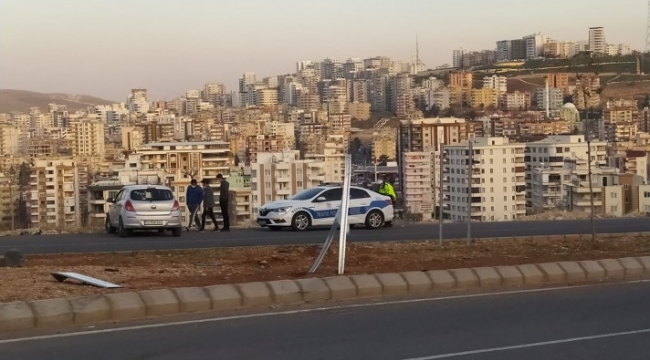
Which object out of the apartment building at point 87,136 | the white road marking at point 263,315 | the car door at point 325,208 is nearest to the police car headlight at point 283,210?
the car door at point 325,208

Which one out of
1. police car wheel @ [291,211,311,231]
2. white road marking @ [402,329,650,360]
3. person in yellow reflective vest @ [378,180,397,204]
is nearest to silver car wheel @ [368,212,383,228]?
person in yellow reflective vest @ [378,180,397,204]

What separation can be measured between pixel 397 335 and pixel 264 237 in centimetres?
1519

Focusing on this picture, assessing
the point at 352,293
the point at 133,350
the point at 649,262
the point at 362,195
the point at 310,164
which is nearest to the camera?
the point at 133,350

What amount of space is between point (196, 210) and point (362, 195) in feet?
15.9

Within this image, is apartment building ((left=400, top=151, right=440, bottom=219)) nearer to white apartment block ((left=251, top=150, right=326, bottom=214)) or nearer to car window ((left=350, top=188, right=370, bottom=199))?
white apartment block ((left=251, top=150, right=326, bottom=214))

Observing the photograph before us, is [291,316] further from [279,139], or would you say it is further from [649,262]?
[279,139]

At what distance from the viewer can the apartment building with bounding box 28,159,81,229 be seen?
5194cm

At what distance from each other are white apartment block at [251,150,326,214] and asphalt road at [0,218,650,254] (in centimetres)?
2021

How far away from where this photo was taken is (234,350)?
9961mm

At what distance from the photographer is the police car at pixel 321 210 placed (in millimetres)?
28859

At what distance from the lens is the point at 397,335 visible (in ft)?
35.4

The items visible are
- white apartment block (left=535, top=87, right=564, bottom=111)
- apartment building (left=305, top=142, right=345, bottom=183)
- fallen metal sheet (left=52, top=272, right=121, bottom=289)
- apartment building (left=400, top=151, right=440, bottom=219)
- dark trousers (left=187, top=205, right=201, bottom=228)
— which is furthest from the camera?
white apartment block (left=535, top=87, right=564, bottom=111)

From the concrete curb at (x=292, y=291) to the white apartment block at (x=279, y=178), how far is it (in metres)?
33.8

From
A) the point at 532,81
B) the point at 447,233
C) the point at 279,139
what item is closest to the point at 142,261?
the point at 447,233
